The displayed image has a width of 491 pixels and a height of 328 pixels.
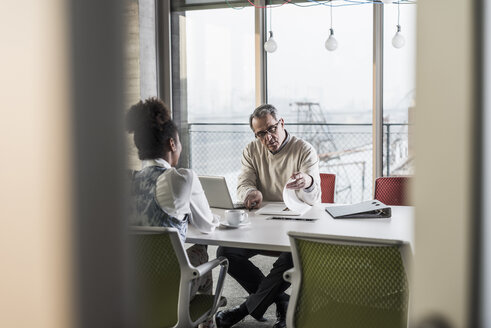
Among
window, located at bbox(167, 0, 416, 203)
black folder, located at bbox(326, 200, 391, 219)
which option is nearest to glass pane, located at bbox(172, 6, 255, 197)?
window, located at bbox(167, 0, 416, 203)

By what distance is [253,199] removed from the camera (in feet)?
9.43

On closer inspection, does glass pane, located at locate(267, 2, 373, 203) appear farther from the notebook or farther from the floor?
the notebook

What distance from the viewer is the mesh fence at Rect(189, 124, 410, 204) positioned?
5039 mm

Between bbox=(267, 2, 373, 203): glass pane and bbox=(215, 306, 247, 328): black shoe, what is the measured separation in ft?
8.51

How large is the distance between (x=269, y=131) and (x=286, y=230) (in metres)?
0.92

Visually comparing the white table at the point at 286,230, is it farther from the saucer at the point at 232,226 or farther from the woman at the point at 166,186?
the woman at the point at 166,186

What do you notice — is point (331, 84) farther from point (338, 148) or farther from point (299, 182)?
point (299, 182)

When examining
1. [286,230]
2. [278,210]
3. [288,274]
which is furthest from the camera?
[278,210]

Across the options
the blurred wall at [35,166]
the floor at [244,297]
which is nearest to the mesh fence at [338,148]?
the floor at [244,297]

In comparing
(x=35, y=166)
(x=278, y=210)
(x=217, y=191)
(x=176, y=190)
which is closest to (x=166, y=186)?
(x=176, y=190)

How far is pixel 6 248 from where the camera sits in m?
0.22

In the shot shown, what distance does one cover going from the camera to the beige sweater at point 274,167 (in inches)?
121

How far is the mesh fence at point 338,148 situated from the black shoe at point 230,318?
2505mm

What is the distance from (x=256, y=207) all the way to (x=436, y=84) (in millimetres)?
2722
